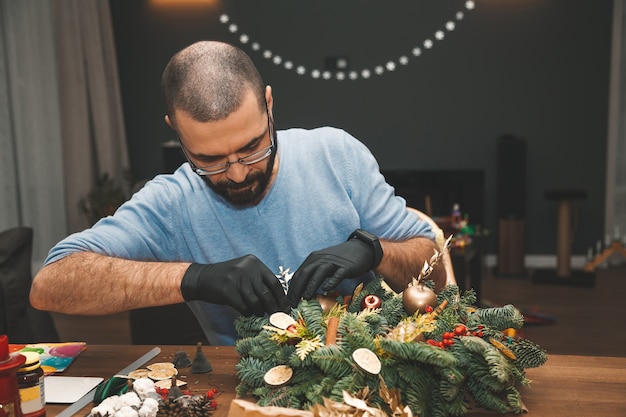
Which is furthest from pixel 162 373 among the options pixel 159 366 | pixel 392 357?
pixel 392 357

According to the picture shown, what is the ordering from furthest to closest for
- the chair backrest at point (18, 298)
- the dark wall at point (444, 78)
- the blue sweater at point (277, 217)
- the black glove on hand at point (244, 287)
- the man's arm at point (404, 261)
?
the dark wall at point (444, 78)
the chair backrest at point (18, 298)
the blue sweater at point (277, 217)
the man's arm at point (404, 261)
the black glove on hand at point (244, 287)

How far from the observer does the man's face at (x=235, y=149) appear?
1.34 m

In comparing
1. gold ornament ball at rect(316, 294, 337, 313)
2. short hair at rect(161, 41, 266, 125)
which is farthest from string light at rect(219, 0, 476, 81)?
gold ornament ball at rect(316, 294, 337, 313)

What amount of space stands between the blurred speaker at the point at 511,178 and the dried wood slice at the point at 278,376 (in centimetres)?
425

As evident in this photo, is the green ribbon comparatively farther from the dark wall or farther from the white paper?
the dark wall

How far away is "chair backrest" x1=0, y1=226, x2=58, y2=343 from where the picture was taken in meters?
2.18

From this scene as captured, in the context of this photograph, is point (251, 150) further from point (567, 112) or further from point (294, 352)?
point (567, 112)

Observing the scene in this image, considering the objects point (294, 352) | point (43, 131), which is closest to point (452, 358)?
point (294, 352)

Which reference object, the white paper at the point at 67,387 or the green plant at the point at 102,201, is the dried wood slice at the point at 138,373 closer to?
the white paper at the point at 67,387

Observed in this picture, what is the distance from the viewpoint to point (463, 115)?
5281 mm

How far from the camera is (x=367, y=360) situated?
955 mm

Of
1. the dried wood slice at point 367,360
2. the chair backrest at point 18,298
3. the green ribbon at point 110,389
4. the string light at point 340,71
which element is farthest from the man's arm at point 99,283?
the string light at point 340,71

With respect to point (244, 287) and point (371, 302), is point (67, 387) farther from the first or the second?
point (371, 302)

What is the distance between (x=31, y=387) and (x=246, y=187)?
24.8 inches
